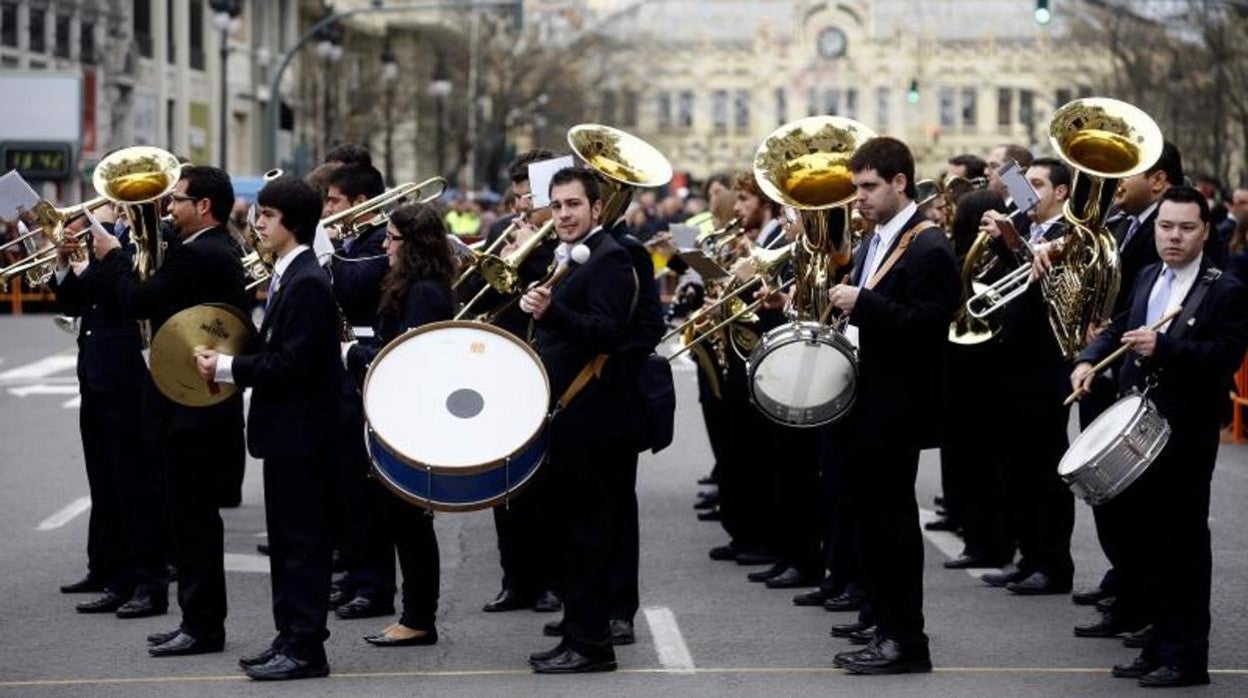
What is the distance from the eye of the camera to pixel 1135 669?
9.12 metres

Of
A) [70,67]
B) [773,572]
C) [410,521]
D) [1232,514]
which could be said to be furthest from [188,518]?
[70,67]

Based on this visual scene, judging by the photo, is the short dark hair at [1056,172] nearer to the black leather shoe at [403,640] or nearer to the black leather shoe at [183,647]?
the black leather shoe at [403,640]

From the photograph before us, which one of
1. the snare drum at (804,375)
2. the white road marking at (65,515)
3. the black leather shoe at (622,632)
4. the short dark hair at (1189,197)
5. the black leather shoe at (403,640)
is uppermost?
the short dark hair at (1189,197)

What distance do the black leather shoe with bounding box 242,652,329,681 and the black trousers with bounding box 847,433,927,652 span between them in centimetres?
209

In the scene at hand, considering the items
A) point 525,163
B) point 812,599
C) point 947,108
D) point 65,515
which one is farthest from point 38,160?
point 947,108

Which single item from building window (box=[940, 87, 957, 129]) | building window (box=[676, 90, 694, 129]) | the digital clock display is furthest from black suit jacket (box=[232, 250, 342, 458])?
building window (box=[676, 90, 694, 129])

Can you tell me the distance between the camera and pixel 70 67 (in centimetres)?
4972

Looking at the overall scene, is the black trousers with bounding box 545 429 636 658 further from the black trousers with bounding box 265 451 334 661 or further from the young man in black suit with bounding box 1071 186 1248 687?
the young man in black suit with bounding box 1071 186 1248 687

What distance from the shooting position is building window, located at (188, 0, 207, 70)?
61.1 metres

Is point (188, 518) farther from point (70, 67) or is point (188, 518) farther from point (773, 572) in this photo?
point (70, 67)

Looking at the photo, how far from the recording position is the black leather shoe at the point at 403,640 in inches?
389

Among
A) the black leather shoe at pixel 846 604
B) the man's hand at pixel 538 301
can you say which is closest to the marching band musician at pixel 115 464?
the man's hand at pixel 538 301

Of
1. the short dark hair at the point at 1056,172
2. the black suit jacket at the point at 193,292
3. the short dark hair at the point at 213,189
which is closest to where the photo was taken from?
the black suit jacket at the point at 193,292

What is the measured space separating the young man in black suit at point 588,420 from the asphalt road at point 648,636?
0.61ft
